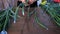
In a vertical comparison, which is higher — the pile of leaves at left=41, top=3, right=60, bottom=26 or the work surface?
the pile of leaves at left=41, top=3, right=60, bottom=26

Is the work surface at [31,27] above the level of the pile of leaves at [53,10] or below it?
below

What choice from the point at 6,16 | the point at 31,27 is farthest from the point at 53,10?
the point at 6,16

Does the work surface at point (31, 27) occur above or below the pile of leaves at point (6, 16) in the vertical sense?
below

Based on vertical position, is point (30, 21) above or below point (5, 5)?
below

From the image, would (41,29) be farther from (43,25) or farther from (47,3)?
(47,3)

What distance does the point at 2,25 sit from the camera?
757 mm

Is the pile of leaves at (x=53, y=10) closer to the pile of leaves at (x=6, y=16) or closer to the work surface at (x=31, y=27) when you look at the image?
the work surface at (x=31, y=27)

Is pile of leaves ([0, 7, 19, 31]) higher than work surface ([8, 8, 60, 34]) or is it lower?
higher

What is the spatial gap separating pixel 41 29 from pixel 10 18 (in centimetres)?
21

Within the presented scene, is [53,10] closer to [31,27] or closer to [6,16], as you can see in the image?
[31,27]

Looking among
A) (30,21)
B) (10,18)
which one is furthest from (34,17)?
(10,18)

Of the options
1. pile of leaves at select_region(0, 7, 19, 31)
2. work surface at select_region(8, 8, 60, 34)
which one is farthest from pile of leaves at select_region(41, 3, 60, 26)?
pile of leaves at select_region(0, 7, 19, 31)

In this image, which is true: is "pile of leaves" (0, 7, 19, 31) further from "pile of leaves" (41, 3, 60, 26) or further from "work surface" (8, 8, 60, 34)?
"pile of leaves" (41, 3, 60, 26)

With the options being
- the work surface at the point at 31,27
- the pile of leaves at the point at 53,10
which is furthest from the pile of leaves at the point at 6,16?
the pile of leaves at the point at 53,10
